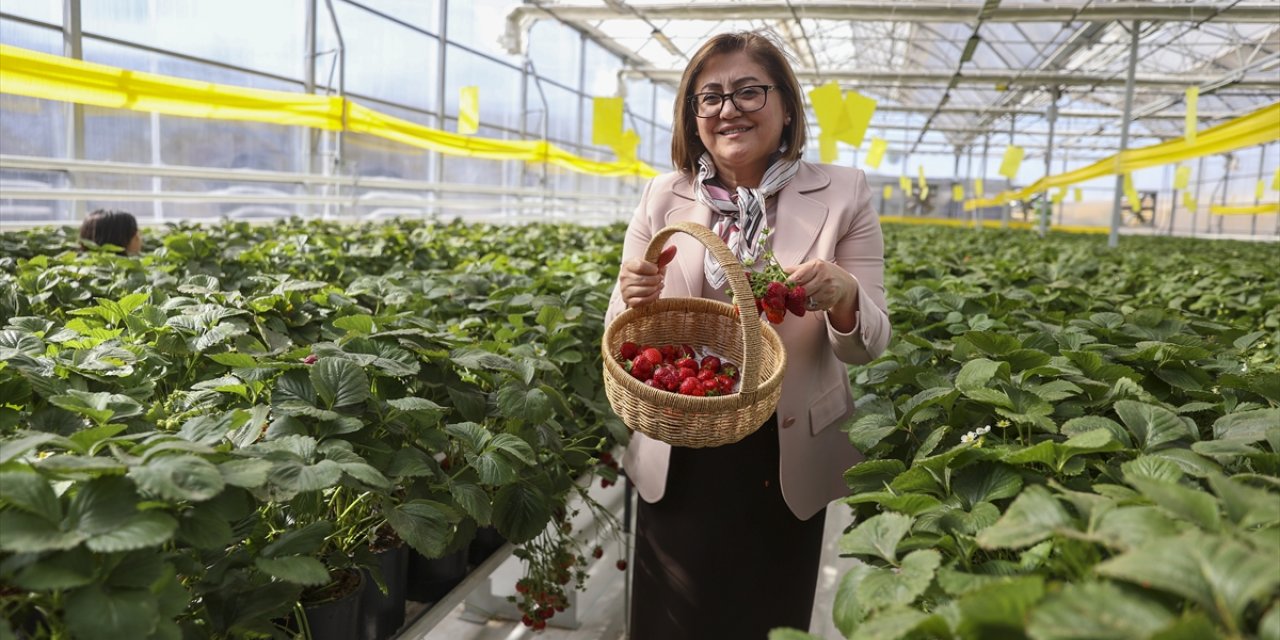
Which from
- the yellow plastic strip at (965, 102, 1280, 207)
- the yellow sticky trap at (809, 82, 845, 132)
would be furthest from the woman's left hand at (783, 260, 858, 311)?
the yellow plastic strip at (965, 102, 1280, 207)

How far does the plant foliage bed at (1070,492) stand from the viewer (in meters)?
0.60

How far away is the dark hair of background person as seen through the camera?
13.3ft

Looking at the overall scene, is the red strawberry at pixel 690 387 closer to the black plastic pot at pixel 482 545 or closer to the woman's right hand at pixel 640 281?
the woman's right hand at pixel 640 281

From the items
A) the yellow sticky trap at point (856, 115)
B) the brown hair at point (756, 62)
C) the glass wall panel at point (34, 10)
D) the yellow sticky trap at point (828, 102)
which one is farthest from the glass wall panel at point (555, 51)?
the brown hair at point (756, 62)

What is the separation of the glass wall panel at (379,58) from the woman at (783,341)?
9337mm

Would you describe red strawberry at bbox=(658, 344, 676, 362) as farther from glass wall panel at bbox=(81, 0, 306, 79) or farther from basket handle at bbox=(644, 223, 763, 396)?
glass wall panel at bbox=(81, 0, 306, 79)

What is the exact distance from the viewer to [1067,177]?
1448 centimetres

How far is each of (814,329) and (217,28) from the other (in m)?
9.06

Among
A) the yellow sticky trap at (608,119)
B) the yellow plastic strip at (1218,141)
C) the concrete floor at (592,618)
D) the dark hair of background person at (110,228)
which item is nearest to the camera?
the concrete floor at (592,618)

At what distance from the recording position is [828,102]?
18.3 ft

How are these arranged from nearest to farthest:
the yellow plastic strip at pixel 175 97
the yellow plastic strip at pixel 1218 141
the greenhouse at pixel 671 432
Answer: the greenhouse at pixel 671 432 < the yellow plastic strip at pixel 175 97 < the yellow plastic strip at pixel 1218 141

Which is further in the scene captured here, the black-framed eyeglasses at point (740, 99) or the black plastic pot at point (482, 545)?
the black plastic pot at point (482, 545)

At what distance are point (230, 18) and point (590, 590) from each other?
27.1 ft

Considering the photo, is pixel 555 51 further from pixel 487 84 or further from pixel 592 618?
pixel 592 618
